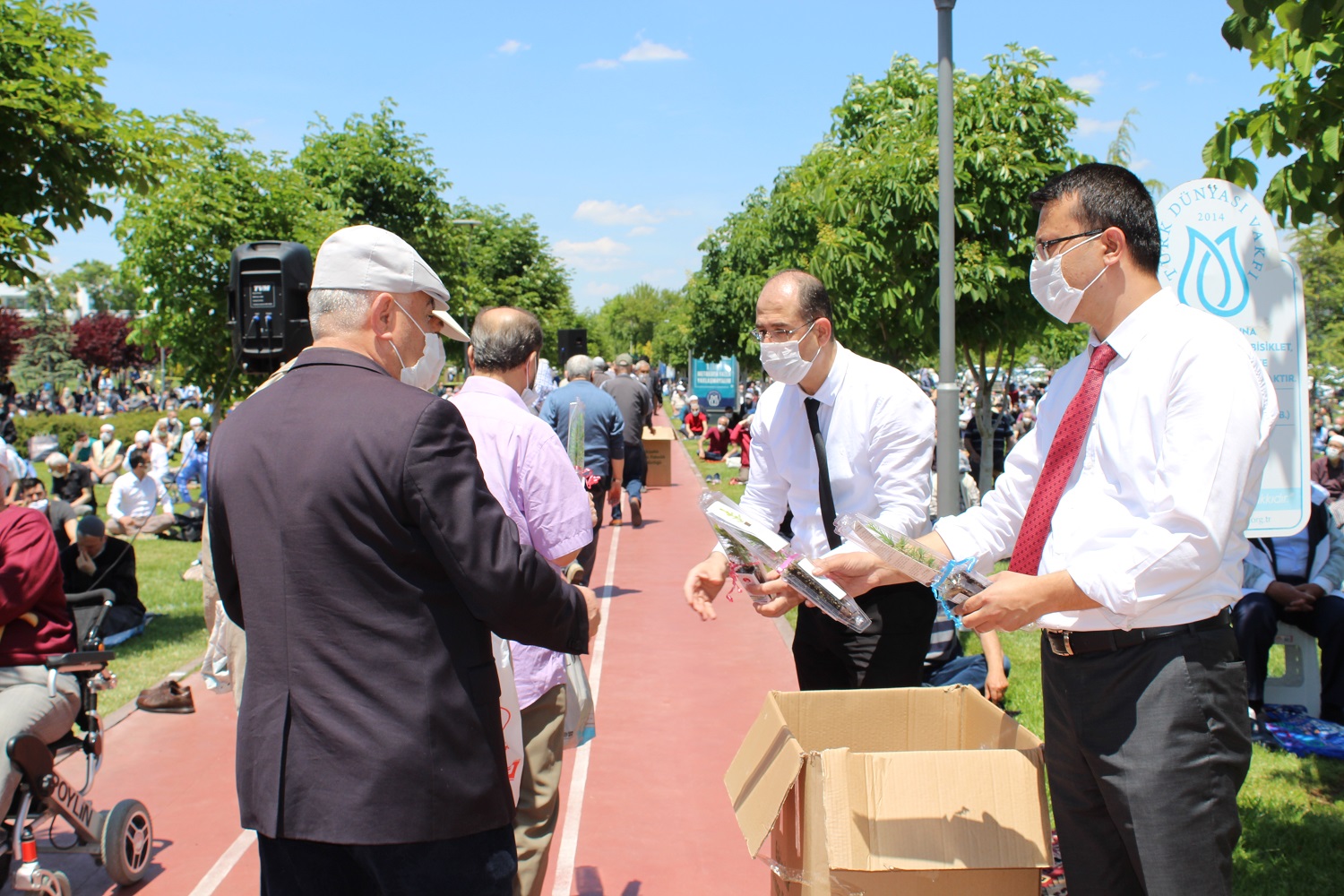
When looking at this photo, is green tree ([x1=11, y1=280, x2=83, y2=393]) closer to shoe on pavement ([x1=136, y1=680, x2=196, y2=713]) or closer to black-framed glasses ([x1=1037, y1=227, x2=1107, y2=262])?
shoe on pavement ([x1=136, y1=680, x2=196, y2=713])

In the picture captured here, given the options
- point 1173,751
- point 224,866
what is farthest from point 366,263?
point 224,866

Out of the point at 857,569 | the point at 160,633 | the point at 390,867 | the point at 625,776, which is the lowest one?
the point at 160,633

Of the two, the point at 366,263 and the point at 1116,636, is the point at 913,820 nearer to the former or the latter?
the point at 1116,636

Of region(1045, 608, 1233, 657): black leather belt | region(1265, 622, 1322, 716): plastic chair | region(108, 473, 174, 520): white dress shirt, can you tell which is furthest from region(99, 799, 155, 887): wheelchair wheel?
region(108, 473, 174, 520): white dress shirt

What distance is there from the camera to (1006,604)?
6.65 ft

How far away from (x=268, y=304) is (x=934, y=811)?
5.31 m

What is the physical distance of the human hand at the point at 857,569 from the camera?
251cm

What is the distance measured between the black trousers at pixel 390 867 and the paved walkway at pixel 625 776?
2277mm

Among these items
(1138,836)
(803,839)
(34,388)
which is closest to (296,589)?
(803,839)

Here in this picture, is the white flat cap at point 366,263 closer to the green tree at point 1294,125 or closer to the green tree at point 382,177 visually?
the green tree at point 1294,125

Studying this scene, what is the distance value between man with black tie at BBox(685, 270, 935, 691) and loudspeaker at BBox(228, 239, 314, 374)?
11.6 ft

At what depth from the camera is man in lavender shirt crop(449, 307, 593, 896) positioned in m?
3.22

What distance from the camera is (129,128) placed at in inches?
310

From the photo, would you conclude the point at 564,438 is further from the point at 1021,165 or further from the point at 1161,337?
the point at 1161,337
